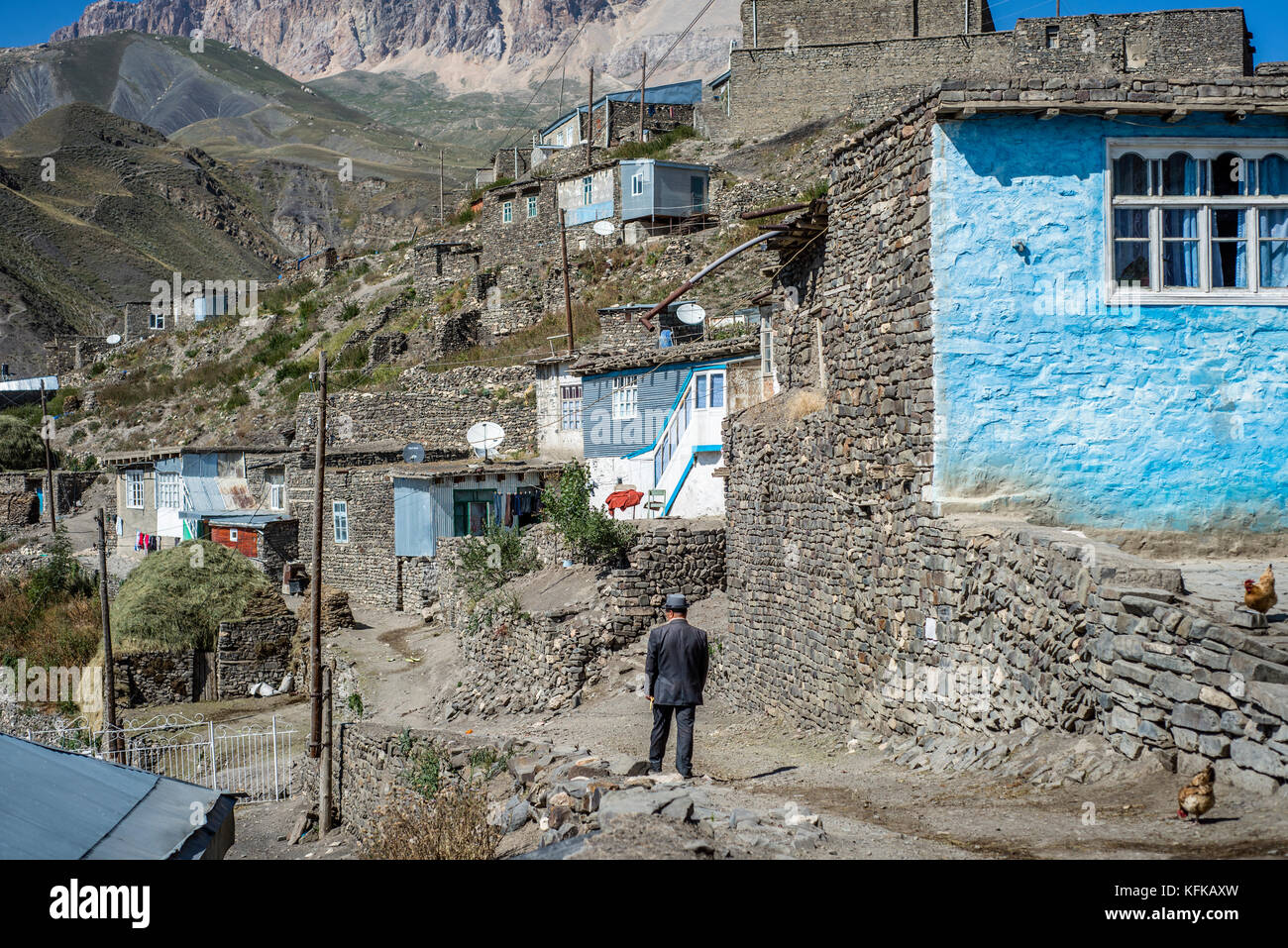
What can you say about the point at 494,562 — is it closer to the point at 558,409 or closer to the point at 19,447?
the point at 558,409

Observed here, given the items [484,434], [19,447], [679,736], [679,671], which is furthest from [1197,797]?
[19,447]

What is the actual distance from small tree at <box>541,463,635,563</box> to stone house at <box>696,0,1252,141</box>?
86.8 feet

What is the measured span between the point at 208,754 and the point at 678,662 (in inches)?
561

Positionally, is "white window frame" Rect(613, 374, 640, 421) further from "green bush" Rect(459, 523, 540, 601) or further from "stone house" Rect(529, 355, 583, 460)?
"green bush" Rect(459, 523, 540, 601)

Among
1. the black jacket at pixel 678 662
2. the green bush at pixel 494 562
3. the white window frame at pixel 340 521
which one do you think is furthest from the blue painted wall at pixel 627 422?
the black jacket at pixel 678 662

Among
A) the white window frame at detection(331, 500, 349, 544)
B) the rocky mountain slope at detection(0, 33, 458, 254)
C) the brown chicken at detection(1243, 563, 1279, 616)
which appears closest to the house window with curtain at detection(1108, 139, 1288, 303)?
the brown chicken at detection(1243, 563, 1279, 616)

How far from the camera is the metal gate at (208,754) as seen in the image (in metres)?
18.3

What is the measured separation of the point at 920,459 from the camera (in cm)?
927

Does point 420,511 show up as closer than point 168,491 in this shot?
Yes

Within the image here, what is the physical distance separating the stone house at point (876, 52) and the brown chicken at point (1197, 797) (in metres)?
→ 39.7

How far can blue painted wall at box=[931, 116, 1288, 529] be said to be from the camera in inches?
355

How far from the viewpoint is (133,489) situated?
4147 cm
